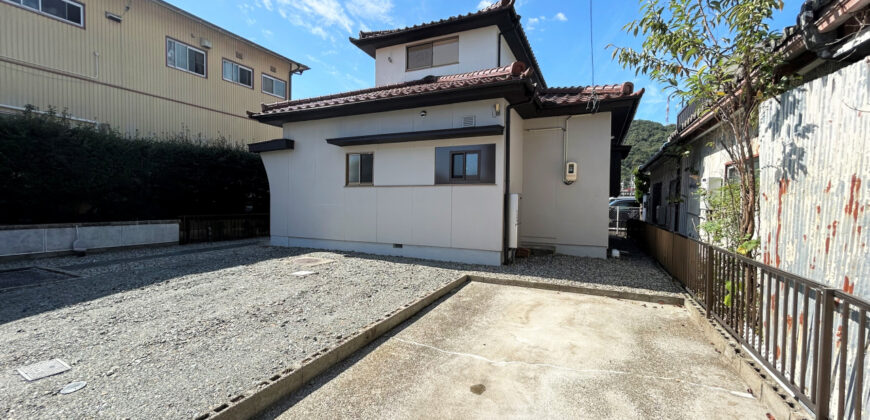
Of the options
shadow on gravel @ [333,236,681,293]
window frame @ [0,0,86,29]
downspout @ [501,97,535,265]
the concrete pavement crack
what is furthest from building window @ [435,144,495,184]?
window frame @ [0,0,86,29]

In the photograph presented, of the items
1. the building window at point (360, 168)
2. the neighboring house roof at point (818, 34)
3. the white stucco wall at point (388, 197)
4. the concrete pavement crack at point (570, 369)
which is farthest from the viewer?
the building window at point (360, 168)

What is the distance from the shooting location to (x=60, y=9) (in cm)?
988

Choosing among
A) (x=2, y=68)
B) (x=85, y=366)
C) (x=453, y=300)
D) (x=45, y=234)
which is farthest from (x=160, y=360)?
(x=2, y=68)

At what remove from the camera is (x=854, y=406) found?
1.71m

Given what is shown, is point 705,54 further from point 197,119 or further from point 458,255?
point 197,119

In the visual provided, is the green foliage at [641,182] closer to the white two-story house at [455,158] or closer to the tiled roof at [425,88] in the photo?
the white two-story house at [455,158]

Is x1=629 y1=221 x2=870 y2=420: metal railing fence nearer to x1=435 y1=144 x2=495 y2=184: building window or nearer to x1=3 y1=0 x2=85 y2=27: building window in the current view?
x1=435 y1=144 x2=495 y2=184: building window

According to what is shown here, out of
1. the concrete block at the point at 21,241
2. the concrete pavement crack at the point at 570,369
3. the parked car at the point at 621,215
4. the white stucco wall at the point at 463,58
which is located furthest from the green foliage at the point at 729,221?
the concrete block at the point at 21,241

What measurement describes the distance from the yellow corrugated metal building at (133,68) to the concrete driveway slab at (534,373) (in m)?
13.7

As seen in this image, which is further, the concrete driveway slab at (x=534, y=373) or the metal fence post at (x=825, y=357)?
the concrete driveway slab at (x=534, y=373)

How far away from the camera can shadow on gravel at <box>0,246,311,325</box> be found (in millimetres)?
3998

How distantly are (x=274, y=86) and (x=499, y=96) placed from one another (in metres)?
14.4

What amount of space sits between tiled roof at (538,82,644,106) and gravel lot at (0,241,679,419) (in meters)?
3.35

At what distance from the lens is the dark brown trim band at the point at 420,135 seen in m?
6.11
